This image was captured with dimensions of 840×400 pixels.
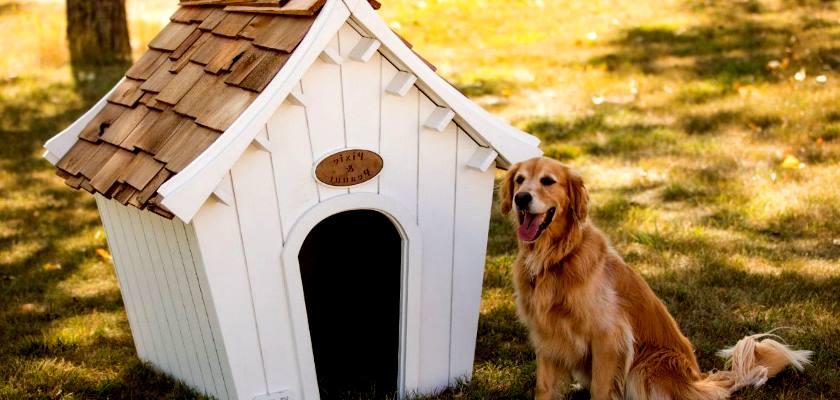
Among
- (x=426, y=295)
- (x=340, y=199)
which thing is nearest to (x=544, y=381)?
(x=426, y=295)

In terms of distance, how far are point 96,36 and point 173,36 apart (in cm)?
633

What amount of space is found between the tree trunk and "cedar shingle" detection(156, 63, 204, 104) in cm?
639

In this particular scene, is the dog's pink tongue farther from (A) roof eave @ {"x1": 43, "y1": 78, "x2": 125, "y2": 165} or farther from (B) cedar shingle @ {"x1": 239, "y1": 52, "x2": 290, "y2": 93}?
(A) roof eave @ {"x1": 43, "y1": 78, "x2": 125, "y2": 165}

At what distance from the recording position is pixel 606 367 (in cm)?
377

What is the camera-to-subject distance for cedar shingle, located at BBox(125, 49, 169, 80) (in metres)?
4.45

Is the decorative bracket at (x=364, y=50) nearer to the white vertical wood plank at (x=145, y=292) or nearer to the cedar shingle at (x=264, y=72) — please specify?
the cedar shingle at (x=264, y=72)

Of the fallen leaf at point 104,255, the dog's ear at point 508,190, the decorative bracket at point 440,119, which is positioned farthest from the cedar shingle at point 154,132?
the fallen leaf at point 104,255

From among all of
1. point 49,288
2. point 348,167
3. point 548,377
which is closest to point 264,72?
point 348,167

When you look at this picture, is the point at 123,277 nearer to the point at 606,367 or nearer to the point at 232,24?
the point at 232,24

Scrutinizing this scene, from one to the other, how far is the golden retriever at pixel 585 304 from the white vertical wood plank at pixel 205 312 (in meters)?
1.25

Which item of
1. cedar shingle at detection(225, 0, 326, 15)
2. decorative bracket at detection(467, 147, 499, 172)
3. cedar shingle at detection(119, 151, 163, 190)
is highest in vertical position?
cedar shingle at detection(225, 0, 326, 15)

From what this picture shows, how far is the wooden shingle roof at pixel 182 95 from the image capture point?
3627mm

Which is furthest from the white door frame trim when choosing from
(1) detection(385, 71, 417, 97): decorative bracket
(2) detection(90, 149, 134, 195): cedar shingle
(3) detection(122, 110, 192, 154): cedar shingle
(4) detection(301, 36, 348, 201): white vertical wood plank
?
(2) detection(90, 149, 134, 195): cedar shingle

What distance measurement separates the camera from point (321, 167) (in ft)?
12.1
